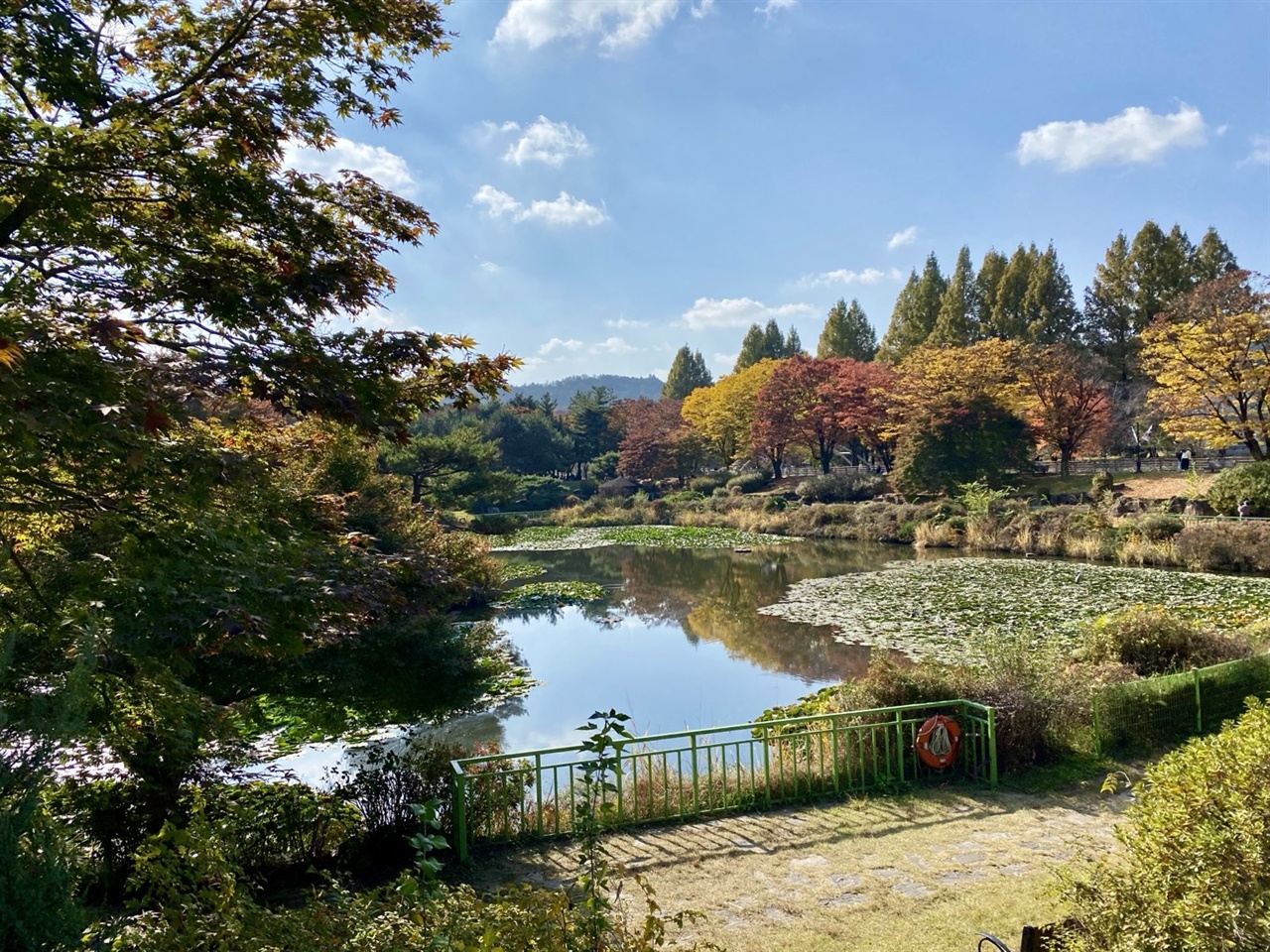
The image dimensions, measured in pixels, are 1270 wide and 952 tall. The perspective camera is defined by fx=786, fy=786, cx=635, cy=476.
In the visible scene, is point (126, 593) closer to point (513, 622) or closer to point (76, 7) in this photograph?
point (76, 7)

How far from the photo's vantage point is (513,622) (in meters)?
17.7

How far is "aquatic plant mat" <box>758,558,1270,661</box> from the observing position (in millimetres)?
13266

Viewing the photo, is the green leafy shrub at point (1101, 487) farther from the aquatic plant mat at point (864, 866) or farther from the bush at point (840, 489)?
the aquatic plant mat at point (864, 866)

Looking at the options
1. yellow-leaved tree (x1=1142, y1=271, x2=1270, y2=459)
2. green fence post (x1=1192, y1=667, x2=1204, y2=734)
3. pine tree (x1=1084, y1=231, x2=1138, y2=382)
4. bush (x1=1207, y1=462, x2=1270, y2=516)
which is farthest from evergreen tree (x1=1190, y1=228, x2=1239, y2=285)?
green fence post (x1=1192, y1=667, x2=1204, y2=734)

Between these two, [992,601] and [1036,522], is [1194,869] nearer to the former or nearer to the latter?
[992,601]

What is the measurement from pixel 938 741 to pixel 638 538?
28.1m

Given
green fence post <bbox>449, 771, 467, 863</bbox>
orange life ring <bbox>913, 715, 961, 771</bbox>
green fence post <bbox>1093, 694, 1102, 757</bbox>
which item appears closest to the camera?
green fence post <bbox>449, 771, 467, 863</bbox>

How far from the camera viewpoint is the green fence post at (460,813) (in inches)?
225

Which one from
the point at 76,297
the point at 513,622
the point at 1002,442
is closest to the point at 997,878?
the point at 76,297

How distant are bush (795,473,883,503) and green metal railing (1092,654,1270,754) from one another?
30.3 m

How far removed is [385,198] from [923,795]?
620 cm

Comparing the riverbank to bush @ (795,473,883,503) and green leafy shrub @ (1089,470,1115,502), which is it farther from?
bush @ (795,473,883,503)

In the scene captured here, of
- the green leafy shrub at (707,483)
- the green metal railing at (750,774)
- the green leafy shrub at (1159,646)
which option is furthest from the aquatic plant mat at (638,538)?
the green metal railing at (750,774)

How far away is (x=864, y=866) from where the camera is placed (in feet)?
17.2
